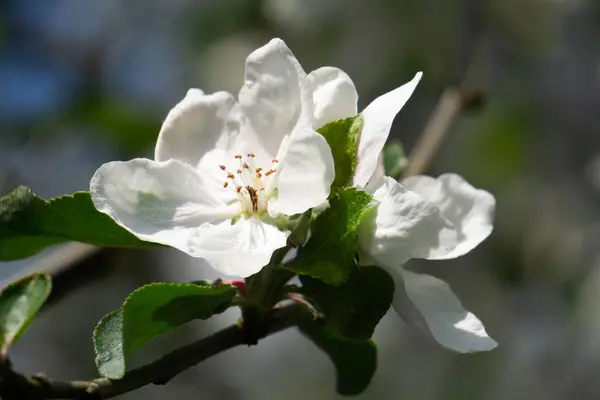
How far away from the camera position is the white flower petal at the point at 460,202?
68 centimetres

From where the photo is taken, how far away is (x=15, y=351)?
9.42ft

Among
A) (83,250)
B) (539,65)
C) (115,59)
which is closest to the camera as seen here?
(83,250)

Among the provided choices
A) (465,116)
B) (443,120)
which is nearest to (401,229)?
(443,120)

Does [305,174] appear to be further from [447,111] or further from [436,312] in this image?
[447,111]

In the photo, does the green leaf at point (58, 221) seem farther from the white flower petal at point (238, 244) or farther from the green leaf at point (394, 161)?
the green leaf at point (394, 161)

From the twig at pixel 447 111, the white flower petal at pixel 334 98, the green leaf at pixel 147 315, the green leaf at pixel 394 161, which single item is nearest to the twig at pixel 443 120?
the twig at pixel 447 111

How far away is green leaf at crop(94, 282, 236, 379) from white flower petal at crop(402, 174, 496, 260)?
0.22 m

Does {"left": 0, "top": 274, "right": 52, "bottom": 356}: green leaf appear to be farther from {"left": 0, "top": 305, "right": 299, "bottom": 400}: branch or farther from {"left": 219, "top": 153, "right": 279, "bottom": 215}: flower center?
{"left": 219, "top": 153, "right": 279, "bottom": 215}: flower center

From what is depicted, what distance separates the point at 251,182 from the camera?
630 mm

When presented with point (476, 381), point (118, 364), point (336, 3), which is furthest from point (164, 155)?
point (476, 381)

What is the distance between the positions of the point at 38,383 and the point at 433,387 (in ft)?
8.14

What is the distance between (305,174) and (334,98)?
9 cm

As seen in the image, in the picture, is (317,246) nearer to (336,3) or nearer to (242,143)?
(242,143)

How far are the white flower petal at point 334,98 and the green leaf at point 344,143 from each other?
31mm
